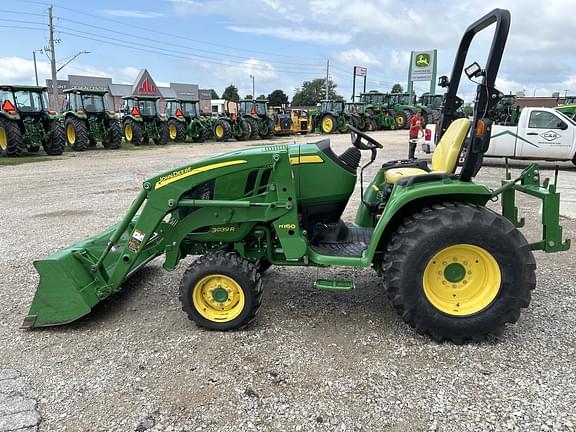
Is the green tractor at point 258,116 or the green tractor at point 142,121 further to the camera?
the green tractor at point 258,116

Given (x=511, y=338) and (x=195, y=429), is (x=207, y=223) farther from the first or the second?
(x=511, y=338)

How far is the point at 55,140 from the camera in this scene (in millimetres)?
15133

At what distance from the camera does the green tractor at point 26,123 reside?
45.8ft

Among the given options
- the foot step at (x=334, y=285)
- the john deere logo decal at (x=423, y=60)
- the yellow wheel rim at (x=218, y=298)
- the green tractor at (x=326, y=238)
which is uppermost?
the john deere logo decal at (x=423, y=60)

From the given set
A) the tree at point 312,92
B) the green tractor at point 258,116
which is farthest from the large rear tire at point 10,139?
the tree at point 312,92

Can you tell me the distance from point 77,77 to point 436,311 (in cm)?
6240

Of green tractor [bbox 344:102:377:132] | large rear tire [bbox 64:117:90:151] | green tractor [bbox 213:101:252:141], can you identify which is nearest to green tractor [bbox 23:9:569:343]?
large rear tire [bbox 64:117:90:151]

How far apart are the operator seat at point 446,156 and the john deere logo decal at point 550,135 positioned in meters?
8.78

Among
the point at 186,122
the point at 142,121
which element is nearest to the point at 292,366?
the point at 142,121

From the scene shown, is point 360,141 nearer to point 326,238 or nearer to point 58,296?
point 326,238

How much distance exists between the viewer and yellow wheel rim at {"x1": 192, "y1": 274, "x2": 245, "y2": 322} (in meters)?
3.33

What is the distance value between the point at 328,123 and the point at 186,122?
8.82 metres

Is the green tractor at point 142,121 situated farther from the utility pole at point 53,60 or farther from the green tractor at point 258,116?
the utility pole at point 53,60

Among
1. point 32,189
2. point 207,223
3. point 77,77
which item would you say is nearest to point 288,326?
point 207,223
